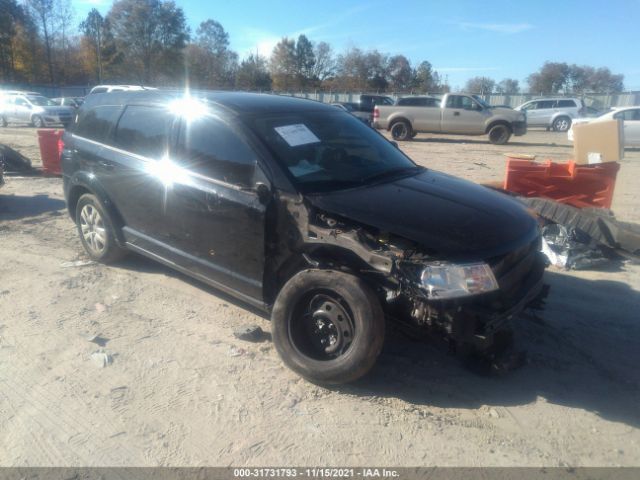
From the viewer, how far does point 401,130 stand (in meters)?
20.4

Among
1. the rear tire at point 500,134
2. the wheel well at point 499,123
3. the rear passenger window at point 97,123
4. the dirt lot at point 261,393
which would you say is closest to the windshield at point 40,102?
the wheel well at point 499,123

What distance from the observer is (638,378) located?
327 centimetres

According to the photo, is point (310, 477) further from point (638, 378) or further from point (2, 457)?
point (638, 378)

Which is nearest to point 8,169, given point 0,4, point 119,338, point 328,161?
point 119,338

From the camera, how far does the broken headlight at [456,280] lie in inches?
108

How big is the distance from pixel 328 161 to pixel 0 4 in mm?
65123

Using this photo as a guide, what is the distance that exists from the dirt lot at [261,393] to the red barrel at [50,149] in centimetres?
652

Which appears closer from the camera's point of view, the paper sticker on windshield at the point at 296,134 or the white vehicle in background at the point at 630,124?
the paper sticker on windshield at the point at 296,134

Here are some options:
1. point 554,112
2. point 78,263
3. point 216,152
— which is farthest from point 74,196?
point 554,112

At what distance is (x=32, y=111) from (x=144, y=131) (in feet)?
77.7

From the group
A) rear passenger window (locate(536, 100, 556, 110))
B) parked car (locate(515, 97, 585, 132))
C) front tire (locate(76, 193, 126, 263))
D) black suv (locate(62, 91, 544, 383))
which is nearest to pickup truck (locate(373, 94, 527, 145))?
parked car (locate(515, 97, 585, 132))

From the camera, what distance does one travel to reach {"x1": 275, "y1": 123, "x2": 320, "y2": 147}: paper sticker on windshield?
11.9ft

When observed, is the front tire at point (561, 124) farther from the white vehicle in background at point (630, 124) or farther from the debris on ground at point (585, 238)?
the debris on ground at point (585, 238)

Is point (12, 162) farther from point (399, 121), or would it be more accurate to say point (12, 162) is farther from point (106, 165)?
point (399, 121)
